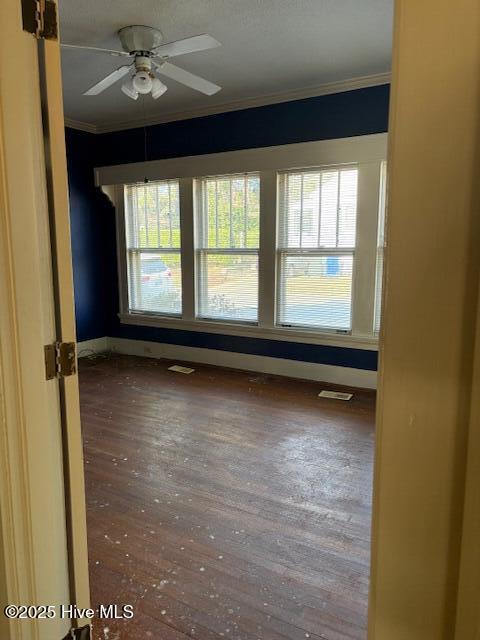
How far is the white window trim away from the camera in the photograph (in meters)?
3.94

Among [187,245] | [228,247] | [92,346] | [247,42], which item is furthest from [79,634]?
[92,346]

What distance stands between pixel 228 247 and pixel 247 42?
2042mm

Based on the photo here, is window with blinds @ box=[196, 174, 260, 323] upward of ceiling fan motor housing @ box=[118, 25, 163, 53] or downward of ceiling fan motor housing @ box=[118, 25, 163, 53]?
downward

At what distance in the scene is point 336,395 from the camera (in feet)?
13.5

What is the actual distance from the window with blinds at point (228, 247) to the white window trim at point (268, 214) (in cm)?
9

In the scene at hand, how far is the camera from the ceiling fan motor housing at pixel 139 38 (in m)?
2.90

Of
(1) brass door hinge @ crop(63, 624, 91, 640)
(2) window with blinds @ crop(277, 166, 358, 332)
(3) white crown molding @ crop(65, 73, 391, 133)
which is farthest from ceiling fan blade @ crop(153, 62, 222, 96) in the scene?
(1) brass door hinge @ crop(63, 624, 91, 640)

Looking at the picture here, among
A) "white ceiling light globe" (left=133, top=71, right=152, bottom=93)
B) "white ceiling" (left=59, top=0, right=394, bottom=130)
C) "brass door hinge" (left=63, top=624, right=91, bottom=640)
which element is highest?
"white ceiling" (left=59, top=0, right=394, bottom=130)

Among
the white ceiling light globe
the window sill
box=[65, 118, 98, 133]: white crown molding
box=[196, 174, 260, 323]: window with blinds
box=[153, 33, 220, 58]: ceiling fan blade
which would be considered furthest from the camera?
box=[65, 118, 98, 133]: white crown molding

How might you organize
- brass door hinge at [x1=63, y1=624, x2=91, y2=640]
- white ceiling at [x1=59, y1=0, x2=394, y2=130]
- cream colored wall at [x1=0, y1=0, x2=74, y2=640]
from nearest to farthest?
cream colored wall at [x1=0, y1=0, x2=74, y2=640]
brass door hinge at [x1=63, y1=624, x2=91, y2=640]
white ceiling at [x1=59, y1=0, x2=394, y2=130]

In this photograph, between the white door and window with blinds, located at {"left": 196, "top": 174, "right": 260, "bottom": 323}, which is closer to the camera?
the white door

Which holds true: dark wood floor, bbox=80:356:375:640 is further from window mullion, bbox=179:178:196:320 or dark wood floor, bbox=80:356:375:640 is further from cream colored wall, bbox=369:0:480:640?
window mullion, bbox=179:178:196:320

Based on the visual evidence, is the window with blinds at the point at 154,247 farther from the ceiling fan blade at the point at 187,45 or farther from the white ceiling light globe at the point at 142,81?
the ceiling fan blade at the point at 187,45

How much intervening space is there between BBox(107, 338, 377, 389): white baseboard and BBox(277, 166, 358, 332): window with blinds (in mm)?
430
